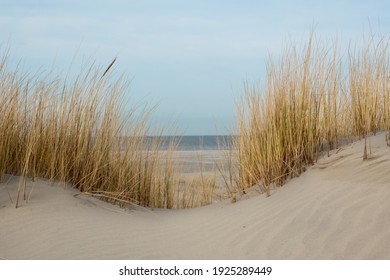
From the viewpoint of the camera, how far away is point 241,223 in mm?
3279

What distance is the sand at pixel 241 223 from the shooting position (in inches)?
104

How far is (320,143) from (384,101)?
1.01m

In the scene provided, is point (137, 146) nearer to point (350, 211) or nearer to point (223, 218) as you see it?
point (223, 218)

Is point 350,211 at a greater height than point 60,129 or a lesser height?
lesser

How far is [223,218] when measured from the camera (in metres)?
3.61

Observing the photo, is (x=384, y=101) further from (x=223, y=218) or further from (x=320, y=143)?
(x=223, y=218)

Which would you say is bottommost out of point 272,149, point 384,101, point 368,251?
point 368,251

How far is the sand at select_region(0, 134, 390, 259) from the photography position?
2.64 metres

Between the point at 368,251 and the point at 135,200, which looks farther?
the point at 135,200

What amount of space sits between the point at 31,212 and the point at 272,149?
7.06 feet
